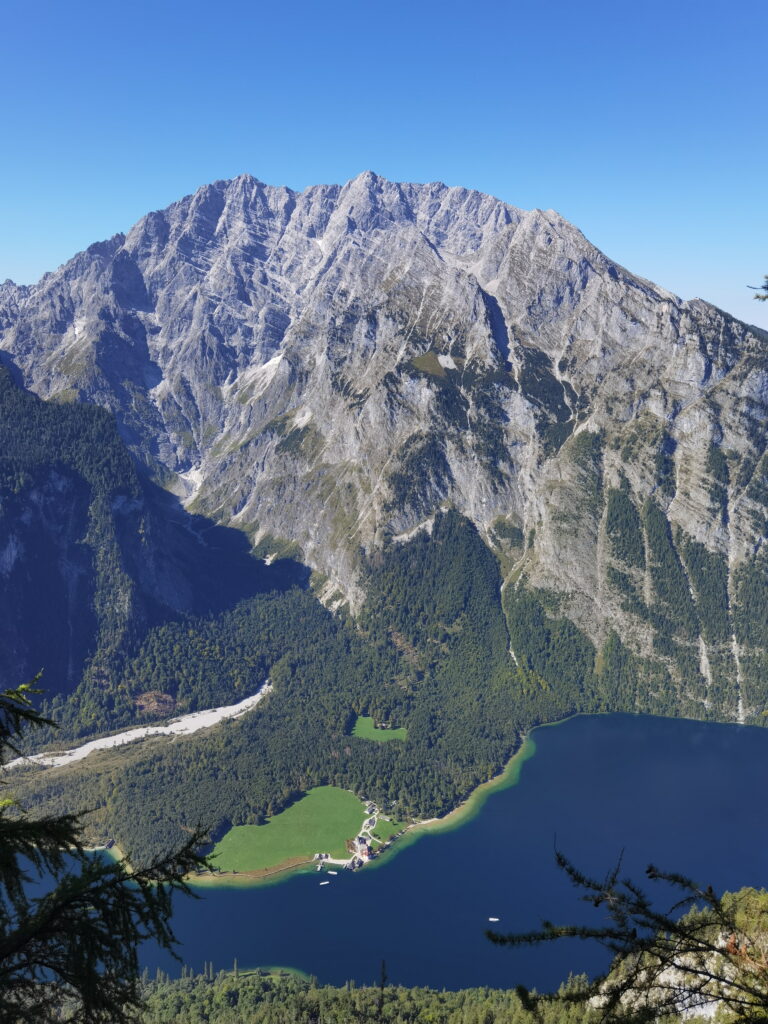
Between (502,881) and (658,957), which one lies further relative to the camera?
(502,881)

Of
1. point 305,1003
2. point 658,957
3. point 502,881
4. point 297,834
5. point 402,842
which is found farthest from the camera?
→ point 297,834

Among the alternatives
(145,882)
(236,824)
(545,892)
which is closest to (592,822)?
(545,892)

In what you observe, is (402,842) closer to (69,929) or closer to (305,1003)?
(305,1003)

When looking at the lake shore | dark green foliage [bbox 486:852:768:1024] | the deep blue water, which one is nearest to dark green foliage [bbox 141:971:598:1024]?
the deep blue water

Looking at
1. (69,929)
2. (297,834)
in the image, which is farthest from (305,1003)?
(69,929)

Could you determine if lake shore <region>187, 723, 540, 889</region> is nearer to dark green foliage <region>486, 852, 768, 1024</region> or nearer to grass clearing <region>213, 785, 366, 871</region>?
grass clearing <region>213, 785, 366, 871</region>

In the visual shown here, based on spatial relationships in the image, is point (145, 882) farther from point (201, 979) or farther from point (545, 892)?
point (545, 892)
